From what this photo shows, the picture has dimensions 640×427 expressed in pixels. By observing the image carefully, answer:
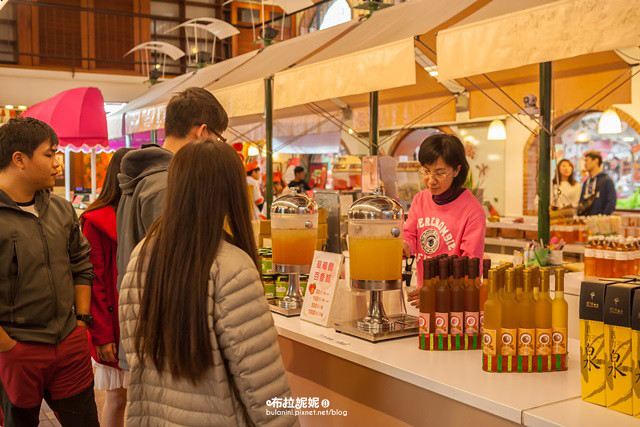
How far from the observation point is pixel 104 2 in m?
17.9

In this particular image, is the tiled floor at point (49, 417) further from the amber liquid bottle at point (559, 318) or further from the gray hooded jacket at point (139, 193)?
the amber liquid bottle at point (559, 318)

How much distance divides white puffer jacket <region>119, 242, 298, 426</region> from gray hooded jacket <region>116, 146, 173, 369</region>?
645 mm

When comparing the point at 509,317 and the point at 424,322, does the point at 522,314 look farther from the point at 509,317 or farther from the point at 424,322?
the point at 424,322

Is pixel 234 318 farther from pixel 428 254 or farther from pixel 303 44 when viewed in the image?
pixel 303 44

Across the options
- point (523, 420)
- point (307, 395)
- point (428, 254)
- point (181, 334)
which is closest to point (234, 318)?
point (181, 334)

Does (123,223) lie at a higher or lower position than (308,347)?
higher

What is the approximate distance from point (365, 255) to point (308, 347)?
493mm

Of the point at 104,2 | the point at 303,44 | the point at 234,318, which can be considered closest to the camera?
the point at 234,318

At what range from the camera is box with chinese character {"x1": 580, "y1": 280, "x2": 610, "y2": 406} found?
5.84 feet

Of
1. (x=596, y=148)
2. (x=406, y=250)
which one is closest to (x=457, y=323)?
(x=406, y=250)

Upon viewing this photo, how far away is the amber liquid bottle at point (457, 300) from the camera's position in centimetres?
226

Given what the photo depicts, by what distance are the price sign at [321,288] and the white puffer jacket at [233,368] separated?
95 cm

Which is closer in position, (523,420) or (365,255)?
(523,420)

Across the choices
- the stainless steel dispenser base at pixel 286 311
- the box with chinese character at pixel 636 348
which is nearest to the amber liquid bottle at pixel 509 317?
the box with chinese character at pixel 636 348
